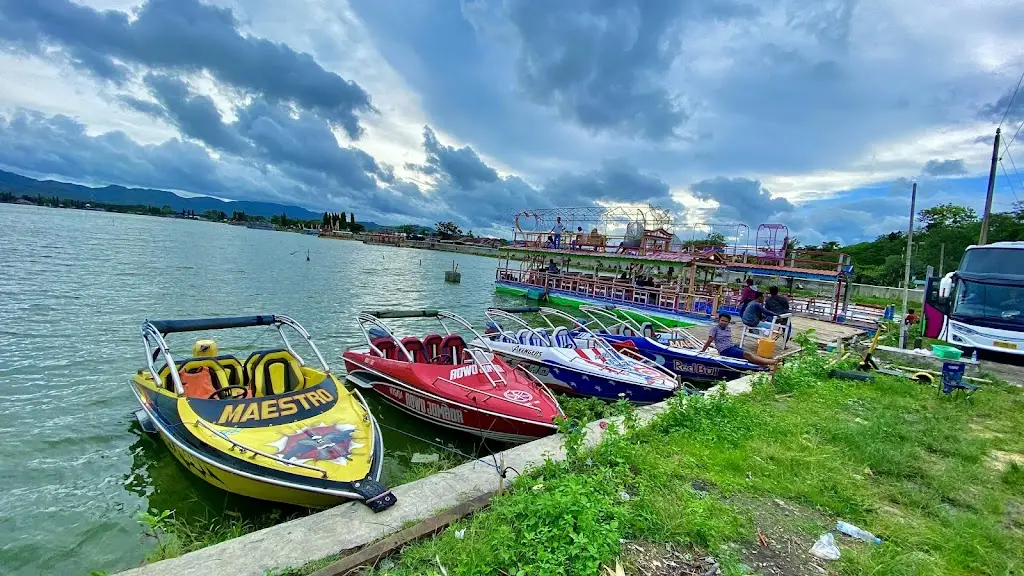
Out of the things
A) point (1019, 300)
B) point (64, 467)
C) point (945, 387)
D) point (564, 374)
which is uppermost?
point (1019, 300)

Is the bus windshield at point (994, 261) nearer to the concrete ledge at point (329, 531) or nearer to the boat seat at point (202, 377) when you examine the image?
the concrete ledge at point (329, 531)

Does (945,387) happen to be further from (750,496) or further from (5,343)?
(5,343)

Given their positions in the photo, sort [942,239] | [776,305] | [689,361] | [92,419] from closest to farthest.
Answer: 1. [92,419]
2. [689,361]
3. [776,305]
4. [942,239]

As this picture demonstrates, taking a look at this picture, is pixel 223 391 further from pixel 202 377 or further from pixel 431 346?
pixel 431 346

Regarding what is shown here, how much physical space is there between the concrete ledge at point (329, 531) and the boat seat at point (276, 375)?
4.08 metres

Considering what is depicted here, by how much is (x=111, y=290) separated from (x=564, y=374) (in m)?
24.8

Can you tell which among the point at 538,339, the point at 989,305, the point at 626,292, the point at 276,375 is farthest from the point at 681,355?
the point at 626,292

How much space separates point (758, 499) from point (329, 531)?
4602 millimetres

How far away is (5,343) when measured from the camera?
13023 mm

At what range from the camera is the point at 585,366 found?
10.8 meters

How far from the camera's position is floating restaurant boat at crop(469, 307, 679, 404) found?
10266 millimetres

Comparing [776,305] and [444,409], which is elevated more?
[776,305]

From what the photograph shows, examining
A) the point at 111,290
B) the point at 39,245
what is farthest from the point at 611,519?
the point at 39,245

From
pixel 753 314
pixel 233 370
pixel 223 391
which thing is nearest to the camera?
pixel 223 391
